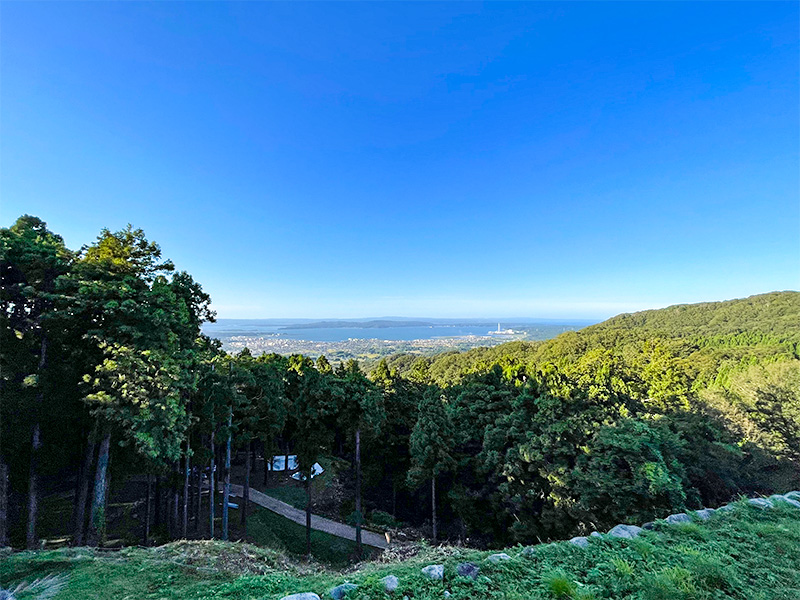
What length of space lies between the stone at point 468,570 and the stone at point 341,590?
1.35 metres

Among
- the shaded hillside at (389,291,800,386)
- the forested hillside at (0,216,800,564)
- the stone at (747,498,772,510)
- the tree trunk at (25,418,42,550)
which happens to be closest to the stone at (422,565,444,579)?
the forested hillside at (0,216,800,564)

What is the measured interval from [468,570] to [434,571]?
17.6 inches

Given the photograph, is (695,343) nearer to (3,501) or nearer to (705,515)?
(705,515)

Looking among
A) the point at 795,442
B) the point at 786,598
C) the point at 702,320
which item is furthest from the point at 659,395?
the point at 702,320

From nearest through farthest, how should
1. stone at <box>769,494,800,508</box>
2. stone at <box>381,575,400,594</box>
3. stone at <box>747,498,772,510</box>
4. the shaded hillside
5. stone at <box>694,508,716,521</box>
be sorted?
stone at <box>381,575,400,594</box> → stone at <box>694,508,716,521</box> → stone at <box>747,498,772,510</box> → stone at <box>769,494,800,508</box> → the shaded hillside

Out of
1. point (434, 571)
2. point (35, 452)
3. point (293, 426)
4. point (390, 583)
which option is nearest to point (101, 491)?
point (35, 452)

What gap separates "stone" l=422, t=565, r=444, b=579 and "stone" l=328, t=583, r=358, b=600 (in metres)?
0.94

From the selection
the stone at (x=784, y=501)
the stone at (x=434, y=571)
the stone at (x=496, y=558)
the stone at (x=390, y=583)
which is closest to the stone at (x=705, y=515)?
the stone at (x=784, y=501)

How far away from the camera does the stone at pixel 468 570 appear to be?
4007mm

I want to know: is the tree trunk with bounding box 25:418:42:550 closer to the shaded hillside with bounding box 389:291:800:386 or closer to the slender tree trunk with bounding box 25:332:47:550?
the slender tree trunk with bounding box 25:332:47:550

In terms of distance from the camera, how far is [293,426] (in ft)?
61.7

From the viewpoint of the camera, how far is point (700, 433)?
42.6 ft

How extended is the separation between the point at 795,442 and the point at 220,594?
834 inches

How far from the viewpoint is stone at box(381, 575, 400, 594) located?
3.83 metres
